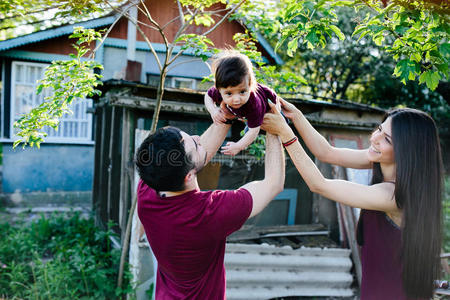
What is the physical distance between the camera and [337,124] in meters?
5.98

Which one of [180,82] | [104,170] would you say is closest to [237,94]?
[104,170]

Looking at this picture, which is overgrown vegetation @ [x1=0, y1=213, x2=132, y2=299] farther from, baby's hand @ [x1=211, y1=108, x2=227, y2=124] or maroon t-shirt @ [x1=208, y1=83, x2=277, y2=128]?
maroon t-shirt @ [x1=208, y1=83, x2=277, y2=128]

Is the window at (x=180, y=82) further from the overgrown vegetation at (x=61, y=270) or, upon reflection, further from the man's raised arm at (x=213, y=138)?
the man's raised arm at (x=213, y=138)

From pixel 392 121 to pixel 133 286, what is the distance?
3305 mm

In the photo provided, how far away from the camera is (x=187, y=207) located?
1670 mm

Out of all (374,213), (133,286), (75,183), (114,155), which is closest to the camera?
(374,213)

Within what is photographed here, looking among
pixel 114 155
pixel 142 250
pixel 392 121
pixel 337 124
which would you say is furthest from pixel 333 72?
pixel 392 121

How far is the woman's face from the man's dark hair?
1.05m

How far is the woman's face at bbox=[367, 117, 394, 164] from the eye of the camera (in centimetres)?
193

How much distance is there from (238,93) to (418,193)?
1080 mm

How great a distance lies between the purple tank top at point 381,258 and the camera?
191cm

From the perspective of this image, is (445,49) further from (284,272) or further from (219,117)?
(284,272)

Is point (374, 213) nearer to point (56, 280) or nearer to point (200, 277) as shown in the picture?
point (200, 277)

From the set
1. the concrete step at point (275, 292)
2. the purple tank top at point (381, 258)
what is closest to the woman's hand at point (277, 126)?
the purple tank top at point (381, 258)
